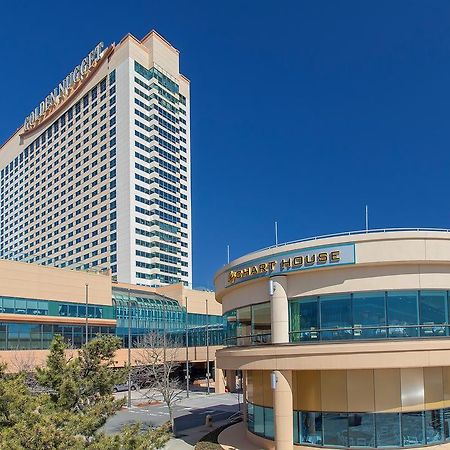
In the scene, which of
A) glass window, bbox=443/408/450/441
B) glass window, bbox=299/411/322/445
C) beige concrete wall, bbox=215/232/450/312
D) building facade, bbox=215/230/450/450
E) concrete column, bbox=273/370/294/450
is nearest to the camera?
building facade, bbox=215/230/450/450

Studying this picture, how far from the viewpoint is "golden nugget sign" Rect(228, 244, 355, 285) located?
81.0 feet

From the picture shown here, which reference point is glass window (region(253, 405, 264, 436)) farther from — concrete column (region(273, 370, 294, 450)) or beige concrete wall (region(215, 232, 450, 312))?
beige concrete wall (region(215, 232, 450, 312))

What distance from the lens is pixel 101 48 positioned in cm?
12788

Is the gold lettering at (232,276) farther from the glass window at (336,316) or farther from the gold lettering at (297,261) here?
the glass window at (336,316)

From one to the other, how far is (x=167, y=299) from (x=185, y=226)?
46.2 m

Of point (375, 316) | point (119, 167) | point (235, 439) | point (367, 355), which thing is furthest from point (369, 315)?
point (119, 167)

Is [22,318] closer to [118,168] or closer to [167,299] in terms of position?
[167,299]

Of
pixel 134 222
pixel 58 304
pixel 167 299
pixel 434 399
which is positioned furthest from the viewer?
pixel 134 222

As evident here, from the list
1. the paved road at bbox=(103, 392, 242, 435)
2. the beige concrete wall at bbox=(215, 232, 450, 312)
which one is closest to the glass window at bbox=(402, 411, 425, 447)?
the beige concrete wall at bbox=(215, 232, 450, 312)

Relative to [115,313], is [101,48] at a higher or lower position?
higher

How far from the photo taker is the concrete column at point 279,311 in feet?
84.9

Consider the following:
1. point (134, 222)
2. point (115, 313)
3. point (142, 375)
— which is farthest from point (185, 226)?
point (142, 375)

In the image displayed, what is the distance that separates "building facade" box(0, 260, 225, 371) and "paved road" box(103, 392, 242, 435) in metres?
9.62

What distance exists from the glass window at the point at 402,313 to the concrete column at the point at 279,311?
16.2ft
